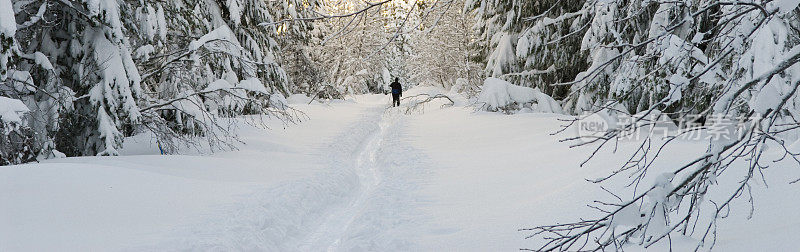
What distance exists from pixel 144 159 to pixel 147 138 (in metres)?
1.77

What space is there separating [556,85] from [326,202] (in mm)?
4267

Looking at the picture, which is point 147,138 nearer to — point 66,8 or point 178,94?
point 178,94

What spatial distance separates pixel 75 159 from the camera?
6.83 meters

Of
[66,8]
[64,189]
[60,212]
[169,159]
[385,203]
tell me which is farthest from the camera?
[169,159]

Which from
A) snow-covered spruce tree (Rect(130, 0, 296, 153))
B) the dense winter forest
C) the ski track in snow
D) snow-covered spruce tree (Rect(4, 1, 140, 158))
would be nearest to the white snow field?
the ski track in snow

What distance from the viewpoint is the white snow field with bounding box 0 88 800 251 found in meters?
4.26

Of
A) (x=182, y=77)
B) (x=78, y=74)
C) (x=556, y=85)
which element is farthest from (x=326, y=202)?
(x=182, y=77)

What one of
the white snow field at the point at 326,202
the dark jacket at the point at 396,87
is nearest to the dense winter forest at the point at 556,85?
the white snow field at the point at 326,202

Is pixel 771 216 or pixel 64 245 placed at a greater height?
pixel 771 216

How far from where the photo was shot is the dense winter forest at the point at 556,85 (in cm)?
199

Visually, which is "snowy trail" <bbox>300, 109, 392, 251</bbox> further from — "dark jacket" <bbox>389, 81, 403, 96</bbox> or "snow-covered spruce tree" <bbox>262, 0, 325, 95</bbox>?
"dark jacket" <bbox>389, 81, 403, 96</bbox>

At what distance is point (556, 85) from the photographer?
8125mm

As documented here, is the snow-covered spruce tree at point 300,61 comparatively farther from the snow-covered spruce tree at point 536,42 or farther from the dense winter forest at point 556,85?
the snow-covered spruce tree at point 536,42

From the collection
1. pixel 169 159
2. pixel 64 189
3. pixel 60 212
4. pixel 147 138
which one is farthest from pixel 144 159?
pixel 60 212
